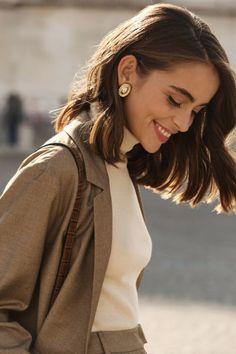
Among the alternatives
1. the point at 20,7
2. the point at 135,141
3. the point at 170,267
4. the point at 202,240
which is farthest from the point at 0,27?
the point at 135,141

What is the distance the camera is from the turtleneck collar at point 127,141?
290 centimetres

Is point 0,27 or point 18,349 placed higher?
point 18,349

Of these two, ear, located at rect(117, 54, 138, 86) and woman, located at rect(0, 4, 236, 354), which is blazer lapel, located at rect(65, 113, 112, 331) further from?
ear, located at rect(117, 54, 138, 86)

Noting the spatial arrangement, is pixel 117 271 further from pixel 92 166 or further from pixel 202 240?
pixel 202 240

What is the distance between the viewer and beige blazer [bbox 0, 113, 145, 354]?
2580mm

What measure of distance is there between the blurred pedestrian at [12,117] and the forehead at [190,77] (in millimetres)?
21351

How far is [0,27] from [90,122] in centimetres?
2463

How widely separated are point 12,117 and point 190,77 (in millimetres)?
22210

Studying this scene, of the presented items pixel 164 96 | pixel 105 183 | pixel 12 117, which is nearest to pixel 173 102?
pixel 164 96

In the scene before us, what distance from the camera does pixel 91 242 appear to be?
269 cm

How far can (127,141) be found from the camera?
292 cm

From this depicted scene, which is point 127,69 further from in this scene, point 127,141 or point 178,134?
point 178,134

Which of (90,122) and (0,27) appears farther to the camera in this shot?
(0,27)

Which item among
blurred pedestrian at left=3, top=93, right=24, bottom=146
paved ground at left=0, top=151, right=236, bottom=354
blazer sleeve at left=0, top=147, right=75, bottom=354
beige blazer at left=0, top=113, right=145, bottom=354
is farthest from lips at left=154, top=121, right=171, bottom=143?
blurred pedestrian at left=3, top=93, right=24, bottom=146
